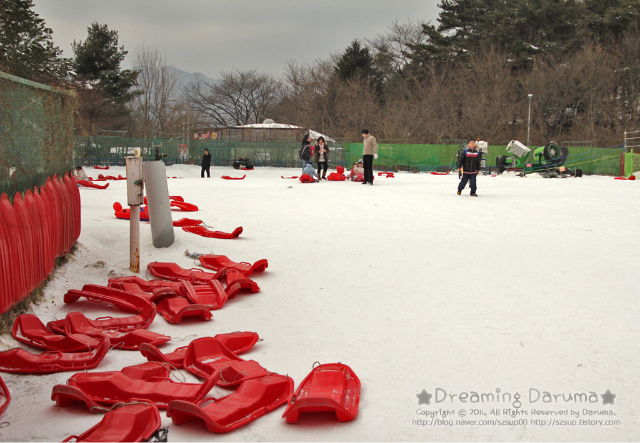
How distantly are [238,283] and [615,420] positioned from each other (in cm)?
380

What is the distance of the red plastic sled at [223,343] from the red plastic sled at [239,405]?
0.73 m

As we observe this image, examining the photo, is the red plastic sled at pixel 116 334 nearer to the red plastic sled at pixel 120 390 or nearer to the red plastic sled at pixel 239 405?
the red plastic sled at pixel 120 390

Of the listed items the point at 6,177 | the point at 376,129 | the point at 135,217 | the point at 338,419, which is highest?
the point at 376,129

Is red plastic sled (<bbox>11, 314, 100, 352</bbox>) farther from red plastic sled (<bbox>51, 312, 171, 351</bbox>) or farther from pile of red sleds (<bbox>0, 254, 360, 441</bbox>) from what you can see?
red plastic sled (<bbox>51, 312, 171, 351</bbox>)

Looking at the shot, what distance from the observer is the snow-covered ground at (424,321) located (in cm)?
318

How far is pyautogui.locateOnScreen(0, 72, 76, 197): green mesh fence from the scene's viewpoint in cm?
497

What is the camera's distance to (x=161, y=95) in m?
57.9

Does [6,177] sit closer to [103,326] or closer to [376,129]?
[103,326]

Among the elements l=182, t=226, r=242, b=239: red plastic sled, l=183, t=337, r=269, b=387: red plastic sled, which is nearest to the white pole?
l=182, t=226, r=242, b=239: red plastic sled

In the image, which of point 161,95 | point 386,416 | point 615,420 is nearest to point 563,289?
point 615,420

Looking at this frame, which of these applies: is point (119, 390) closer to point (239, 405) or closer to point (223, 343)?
point (239, 405)

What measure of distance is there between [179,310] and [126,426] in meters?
2.39

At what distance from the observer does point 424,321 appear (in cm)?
505

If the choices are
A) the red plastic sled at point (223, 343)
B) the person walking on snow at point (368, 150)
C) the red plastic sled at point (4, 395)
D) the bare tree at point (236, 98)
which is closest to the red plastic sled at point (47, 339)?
the red plastic sled at point (223, 343)
